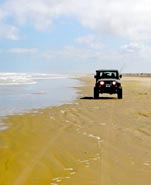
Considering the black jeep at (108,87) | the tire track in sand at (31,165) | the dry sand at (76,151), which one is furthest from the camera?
the black jeep at (108,87)

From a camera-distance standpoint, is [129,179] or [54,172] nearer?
[129,179]

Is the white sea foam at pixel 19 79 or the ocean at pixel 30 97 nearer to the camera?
the ocean at pixel 30 97

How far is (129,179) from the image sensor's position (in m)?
5.12

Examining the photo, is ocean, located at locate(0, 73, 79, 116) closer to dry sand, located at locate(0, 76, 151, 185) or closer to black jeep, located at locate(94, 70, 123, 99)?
black jeep, located at locate(94, 70, 123, 99)

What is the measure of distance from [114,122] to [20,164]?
5086 mm

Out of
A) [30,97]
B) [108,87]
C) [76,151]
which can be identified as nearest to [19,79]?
[30,97]

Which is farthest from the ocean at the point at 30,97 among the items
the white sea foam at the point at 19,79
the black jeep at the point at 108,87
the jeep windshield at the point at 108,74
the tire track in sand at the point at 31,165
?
the white sea foam at the point at 19,79

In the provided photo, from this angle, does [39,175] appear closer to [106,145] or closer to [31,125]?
[106,145]

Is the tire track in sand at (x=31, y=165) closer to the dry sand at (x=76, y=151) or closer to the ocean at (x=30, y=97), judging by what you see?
the dry sand at (x=76, y=151)

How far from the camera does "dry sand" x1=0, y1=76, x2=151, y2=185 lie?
5.20 meters

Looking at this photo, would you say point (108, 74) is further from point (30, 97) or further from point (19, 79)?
point (19, 79)

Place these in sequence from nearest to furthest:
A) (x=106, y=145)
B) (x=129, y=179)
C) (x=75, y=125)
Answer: (x=129, y=179), (x=106, y=145), (x=75, y=125)

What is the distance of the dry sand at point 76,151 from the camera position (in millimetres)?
5203

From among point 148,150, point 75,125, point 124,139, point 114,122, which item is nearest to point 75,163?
point 148,150
